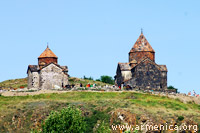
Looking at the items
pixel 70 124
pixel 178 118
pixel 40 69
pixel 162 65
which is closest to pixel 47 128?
pixel 70 124

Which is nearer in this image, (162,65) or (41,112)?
(41,112)

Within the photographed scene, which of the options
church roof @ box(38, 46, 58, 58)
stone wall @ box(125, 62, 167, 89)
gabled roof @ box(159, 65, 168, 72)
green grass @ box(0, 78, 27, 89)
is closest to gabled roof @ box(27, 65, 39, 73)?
church roof @ box(38, 46, 58, 58)

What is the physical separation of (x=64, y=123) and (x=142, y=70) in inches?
1121

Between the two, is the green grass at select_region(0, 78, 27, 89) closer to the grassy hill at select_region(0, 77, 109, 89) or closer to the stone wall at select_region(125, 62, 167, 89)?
the grassy hill at select_region(0, 77, 109, 89)

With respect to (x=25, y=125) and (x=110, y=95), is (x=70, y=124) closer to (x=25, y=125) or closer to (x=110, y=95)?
(x=25, y=125)

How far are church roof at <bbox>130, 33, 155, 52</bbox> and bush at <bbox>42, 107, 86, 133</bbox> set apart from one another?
1111 inches

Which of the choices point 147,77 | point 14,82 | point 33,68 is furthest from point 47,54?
point 14,82

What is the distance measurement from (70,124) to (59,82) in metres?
26.6

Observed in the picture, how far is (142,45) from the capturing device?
8319 cm

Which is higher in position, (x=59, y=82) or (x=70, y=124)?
(x=59, y=82)

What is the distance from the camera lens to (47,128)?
2158 inches

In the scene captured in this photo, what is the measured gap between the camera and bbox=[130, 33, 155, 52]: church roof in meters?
82.8

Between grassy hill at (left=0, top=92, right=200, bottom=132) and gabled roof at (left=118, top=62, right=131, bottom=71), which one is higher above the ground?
gabled roof at (left=118, top=62, right=131, bottom=71)

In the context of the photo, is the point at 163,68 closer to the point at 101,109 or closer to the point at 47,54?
the point at 47,54
